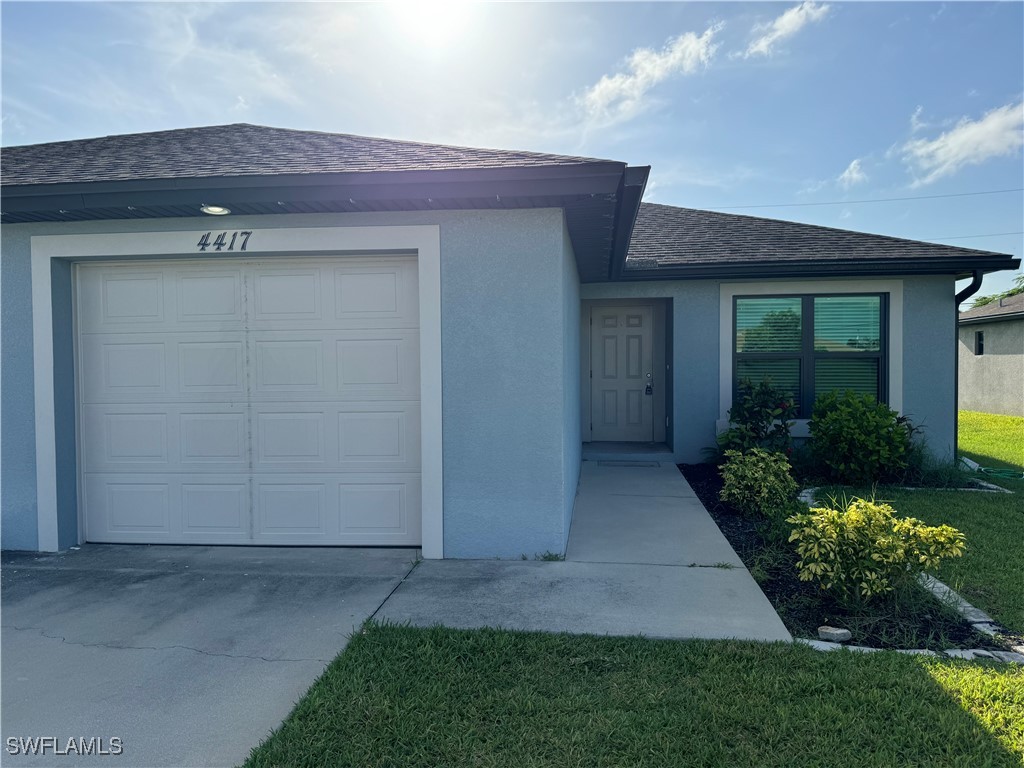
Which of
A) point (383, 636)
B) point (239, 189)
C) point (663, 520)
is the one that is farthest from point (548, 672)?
point (239, 189)

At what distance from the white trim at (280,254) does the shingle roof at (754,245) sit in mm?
4357

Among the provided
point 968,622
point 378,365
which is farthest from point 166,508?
point 968,622

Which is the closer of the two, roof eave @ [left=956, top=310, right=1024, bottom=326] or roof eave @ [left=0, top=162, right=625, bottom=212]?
roof eave @ [left=0, top=162, right=625, bottom=212]

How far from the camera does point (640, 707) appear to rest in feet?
8.82

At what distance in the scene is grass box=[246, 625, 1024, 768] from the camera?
2.37 m

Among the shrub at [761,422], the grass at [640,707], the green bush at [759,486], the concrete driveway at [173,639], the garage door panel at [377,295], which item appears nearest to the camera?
the grass at [640,707]

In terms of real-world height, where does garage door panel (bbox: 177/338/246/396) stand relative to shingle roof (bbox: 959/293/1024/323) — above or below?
below

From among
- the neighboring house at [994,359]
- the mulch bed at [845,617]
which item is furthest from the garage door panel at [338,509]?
the neighboring house at [994,359]

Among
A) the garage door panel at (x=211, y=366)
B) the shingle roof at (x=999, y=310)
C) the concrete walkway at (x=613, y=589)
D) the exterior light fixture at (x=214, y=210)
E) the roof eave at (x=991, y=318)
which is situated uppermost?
the shingle roof at (x=999, y=310)

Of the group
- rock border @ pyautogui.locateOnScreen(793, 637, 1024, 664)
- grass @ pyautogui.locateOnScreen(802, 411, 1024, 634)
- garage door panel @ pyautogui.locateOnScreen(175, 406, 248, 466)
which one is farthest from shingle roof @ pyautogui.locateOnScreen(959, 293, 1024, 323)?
garage door panel @ pyautogui.locateOnScreen(175, 406, 248, 466)

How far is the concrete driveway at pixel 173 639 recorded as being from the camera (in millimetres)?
2646

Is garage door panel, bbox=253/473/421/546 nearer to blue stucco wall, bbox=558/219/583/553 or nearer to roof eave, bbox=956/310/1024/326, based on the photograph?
blue stucco wall, bbox=558/219/583/553

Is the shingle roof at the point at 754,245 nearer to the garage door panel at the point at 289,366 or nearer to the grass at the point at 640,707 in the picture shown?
the garage door panel at the point at 289,366

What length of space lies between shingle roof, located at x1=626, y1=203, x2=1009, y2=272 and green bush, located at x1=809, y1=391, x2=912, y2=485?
223 centimetres
